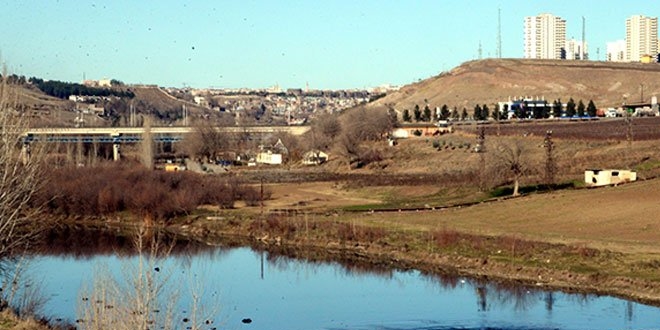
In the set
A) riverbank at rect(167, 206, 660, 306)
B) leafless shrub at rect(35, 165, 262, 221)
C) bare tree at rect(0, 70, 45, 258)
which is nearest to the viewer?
bare tree at rect(0, 70, 45, 258)

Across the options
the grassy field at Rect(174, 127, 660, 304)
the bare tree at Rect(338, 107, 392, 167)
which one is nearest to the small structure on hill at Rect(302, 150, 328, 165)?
the bare tree at Rect(338, 107, 392, 167)

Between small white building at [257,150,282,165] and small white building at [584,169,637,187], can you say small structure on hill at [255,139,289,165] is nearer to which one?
small white building at [257,150,282,165]

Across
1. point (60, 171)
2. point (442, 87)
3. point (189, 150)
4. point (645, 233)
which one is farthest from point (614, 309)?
point (442, 87)

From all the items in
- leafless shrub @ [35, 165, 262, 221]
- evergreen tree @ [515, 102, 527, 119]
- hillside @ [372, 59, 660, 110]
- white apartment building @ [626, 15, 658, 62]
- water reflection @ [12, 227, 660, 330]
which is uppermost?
white apartment building @ [626, 15, 658, 62]

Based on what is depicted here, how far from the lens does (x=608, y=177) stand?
5684 centimetres

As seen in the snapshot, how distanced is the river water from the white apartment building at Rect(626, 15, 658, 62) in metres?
162

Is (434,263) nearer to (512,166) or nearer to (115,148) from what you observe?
(512,166)

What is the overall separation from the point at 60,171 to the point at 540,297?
41.9 m

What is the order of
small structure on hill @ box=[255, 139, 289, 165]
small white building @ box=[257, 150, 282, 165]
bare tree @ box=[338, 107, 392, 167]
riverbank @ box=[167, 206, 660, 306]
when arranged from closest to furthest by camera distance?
riverbank @ box=[167, 206, 660, 306] < bare tree @ box=[338, 107, 392, 167] < small white building @ box=[257, 150, 282, 165] < small structure on hill @ box=[255, 139, 289, 165]

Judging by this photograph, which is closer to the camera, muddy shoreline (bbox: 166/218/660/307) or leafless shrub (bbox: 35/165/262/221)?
muddy shoreline (bbox: 166/218/660/307)

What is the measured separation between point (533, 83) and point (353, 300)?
121681 millimetres

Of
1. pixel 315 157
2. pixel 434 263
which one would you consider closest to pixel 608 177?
pixel 434 263

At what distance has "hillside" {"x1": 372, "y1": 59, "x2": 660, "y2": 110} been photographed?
474 ft

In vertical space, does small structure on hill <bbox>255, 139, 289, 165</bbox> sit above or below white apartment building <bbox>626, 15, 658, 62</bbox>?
below
